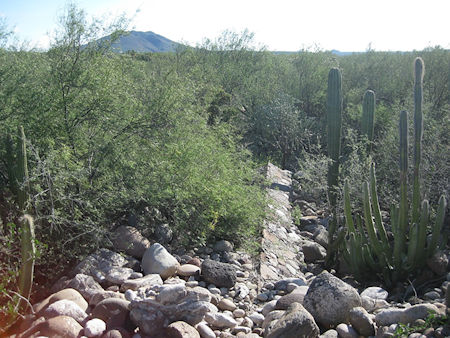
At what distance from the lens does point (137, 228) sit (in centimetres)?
535

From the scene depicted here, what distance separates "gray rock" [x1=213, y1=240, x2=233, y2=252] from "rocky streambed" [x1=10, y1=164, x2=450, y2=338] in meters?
0.01

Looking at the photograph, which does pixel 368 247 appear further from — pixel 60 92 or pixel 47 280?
pixel 60 92

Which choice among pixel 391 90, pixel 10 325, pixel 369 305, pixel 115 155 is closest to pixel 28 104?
pixel 115 155

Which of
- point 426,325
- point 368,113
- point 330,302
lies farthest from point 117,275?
point 368,113

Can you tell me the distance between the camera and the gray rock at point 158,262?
15.3 feet

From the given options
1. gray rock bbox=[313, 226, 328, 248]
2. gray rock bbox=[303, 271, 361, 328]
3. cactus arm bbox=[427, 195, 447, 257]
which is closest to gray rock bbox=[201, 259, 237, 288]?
gray rock bbox=[303, 271, 361, 328]

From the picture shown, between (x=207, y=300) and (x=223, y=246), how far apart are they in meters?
1.70

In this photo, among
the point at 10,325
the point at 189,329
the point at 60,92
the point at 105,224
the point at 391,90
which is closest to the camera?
the point at 189,329

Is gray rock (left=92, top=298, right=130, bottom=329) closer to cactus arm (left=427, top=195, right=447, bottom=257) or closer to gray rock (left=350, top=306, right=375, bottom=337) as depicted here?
gray rock (left=350, top=306, right=375, bottom=337)

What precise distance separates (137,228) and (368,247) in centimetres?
288


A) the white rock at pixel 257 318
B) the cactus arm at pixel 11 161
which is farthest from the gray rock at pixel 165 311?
the cactus arm at pixel 11 161

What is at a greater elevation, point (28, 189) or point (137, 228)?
point (28, 189)

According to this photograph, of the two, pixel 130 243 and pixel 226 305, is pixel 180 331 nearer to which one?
pixel 226 305

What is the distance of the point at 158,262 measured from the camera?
470 centimetres
